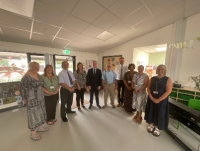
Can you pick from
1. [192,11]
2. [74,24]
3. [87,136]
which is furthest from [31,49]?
[192,11]

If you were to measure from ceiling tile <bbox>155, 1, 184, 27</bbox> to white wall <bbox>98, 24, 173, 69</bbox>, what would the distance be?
0.29 m

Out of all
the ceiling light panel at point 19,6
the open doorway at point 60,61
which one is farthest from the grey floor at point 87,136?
the ceiling light panel at point 19,6

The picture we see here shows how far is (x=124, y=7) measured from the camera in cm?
181

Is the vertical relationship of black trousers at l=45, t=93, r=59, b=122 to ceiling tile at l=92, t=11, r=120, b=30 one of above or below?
below

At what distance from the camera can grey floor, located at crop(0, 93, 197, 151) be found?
143 centimetres

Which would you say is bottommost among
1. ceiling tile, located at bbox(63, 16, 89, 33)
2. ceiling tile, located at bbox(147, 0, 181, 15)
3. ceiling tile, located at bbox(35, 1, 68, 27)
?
ceiling tile, located at bbox(35, 1, 68, 27)

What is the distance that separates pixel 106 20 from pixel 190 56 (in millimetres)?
2841

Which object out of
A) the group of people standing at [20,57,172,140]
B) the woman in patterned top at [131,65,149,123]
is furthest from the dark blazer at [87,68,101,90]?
the woman in patterned top at [131,65,149,123]

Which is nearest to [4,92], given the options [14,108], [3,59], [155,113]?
[14,108]

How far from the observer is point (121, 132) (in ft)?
5.78

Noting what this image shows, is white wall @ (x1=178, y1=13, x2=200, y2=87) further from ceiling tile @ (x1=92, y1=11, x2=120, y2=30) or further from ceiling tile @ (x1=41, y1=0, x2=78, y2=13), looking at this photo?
ceiling tile @ (x1=41, y1=0, x2=78, y2=13)

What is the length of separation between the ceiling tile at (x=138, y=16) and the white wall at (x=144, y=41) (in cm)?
120

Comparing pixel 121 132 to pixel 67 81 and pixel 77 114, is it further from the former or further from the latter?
pixel 67 81

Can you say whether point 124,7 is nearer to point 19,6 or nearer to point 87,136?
point 19,6
